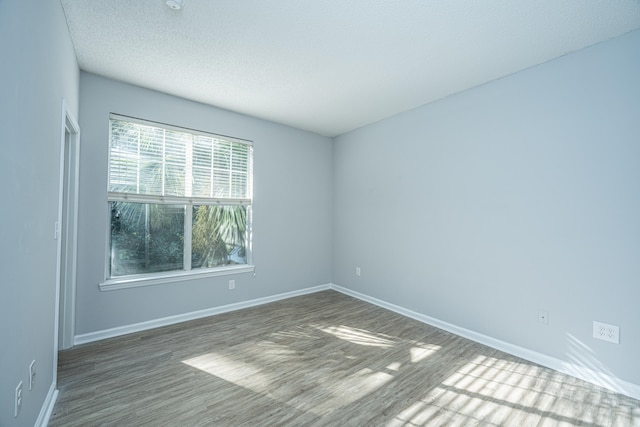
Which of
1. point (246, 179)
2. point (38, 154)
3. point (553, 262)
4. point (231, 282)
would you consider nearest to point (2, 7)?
point (38, 154)

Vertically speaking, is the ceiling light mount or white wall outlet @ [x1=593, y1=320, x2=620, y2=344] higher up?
the ceiling light mount

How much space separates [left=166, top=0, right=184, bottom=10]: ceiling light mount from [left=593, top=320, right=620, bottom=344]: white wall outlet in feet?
12.4

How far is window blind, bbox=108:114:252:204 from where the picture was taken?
2871 mm

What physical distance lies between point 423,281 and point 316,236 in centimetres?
185

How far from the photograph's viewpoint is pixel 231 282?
3.55m

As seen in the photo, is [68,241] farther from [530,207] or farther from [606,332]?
[606,332]

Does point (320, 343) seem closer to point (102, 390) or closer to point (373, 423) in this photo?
point (373, 423)

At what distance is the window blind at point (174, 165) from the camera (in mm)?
2871

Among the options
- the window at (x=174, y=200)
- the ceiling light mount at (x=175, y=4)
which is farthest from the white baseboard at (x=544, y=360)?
the ceiling light mount at (x=175, y=4)

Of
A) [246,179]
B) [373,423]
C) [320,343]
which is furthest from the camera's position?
[246,179]

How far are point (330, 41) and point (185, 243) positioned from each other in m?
2.73

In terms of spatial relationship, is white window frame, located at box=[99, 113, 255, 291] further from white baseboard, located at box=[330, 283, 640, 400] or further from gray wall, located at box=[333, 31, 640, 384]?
white baseboard, located at box=[330, 283, 640, 400]

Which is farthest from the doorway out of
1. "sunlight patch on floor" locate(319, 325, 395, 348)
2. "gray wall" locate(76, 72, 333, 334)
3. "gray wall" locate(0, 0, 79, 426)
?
"sunlight patch on floor" locate(319, 325, 395, 348)

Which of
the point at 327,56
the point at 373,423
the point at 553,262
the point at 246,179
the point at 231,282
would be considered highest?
the point at 327,56
